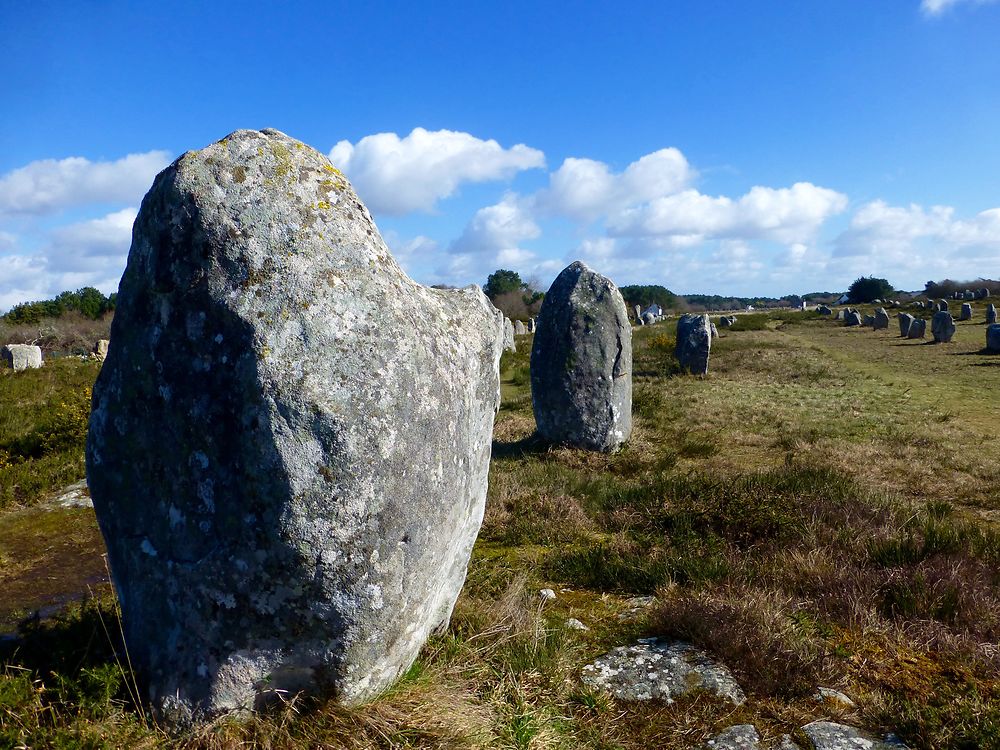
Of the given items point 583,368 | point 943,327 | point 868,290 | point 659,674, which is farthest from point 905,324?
point 868,290

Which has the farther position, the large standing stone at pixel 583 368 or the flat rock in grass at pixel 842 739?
the large standing stone at pixel 583 368

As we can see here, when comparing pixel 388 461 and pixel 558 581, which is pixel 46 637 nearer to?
pixel 388 461

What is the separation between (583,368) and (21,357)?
51.1ft

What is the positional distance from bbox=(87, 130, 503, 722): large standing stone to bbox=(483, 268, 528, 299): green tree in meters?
56.7

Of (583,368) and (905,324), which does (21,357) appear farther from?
(905,324)

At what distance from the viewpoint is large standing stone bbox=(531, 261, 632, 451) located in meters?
9.91

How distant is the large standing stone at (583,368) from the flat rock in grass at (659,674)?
5903 mm


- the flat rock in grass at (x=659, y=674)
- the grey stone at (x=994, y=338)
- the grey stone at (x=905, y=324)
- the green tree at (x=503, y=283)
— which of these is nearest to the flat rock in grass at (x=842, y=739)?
the flat rock in grass at (x=659, y=674)

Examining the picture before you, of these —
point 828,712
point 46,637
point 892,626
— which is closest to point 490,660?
point 828,712

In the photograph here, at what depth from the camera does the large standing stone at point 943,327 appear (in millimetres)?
24297

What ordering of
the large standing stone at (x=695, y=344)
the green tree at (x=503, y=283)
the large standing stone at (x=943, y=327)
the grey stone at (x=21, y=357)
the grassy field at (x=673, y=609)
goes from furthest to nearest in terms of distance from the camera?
the green tree at (x=503, y=283) → the large standing stone at (x=943, y=327) → the large standing stone at (x=695, y=344) → the grey stone at (x=21, y=357) → the grassy field at (x=673, y=609)

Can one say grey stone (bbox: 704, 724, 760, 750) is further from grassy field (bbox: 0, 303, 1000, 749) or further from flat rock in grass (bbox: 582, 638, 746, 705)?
flat rock in grass (bbox: 582, 638, 746, 705)

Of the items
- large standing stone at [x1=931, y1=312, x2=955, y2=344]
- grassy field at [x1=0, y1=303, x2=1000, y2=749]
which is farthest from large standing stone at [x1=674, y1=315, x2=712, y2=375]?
large standing stone at [x1=931, y1=312, x2=955, y2=344]

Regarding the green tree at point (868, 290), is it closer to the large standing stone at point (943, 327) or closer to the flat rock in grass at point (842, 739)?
the large standing stone at point (943, 327)
